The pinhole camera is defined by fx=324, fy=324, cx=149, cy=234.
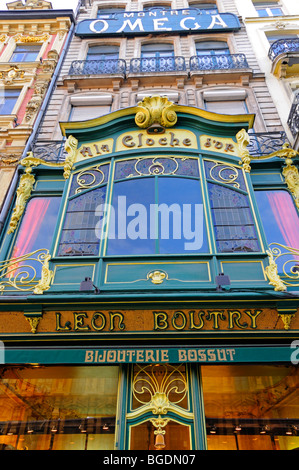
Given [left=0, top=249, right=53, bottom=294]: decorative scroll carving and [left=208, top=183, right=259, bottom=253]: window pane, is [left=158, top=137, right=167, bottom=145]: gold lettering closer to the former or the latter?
[left=208, top=183, right=259, bottom=253]: window pane

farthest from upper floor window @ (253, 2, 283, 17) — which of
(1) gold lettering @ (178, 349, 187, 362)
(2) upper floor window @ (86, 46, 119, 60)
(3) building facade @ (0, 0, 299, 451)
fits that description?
(1) gold lettering @ (178, 349, 187, 362)

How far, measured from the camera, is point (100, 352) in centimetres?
622

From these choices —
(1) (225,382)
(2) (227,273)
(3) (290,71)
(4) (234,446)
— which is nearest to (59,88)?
(3) (290,71)

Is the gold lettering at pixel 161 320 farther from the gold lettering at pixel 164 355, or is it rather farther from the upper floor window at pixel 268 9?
the upper floor window at pixel 268 9

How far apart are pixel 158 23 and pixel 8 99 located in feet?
27.3

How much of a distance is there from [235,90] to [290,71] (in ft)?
8.09

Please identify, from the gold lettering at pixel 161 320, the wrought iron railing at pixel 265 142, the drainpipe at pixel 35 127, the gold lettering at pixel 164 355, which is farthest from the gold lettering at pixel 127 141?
the gold lettering at pixel 164 355

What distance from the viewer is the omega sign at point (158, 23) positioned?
50.6 feet

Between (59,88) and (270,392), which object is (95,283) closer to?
(270,392)

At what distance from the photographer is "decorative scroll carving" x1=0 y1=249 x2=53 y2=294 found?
22.0 ft

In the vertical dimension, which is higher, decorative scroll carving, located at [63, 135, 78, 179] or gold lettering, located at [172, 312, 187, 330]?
decorative scroll carving, located at [63, 135, 78, 179]

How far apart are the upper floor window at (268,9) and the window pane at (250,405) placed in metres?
17.7

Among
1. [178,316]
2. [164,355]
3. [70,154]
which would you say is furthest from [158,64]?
[164,355]
